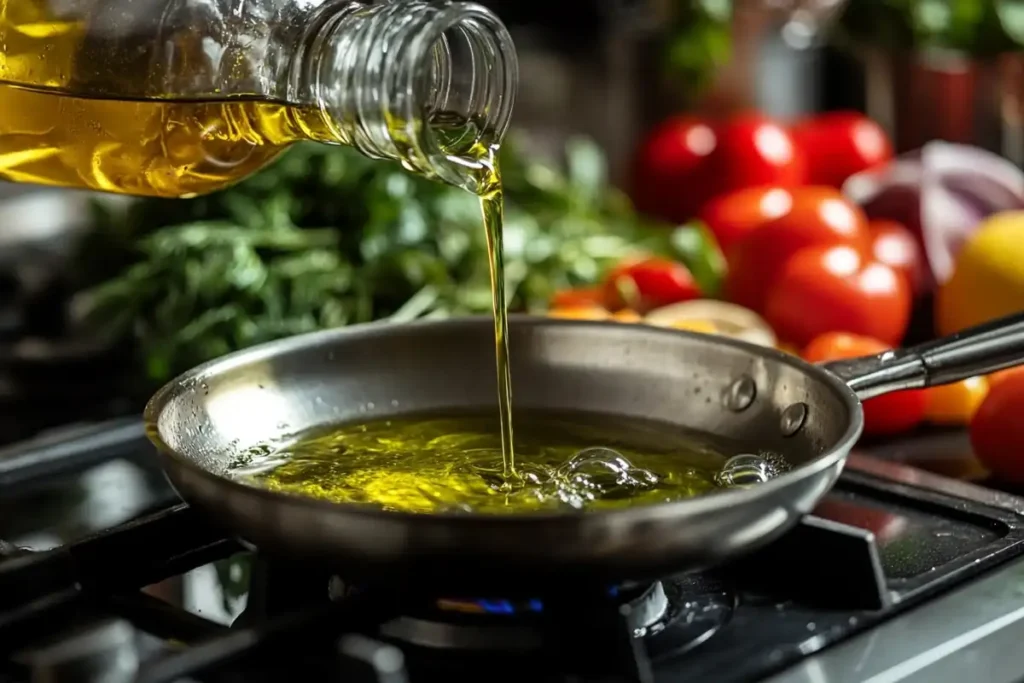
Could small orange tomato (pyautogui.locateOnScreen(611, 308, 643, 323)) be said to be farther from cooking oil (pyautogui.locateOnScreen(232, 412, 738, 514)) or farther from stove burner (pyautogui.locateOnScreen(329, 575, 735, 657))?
stove burner (pyautogui.locateOnScreen(329, 575, 735, 657))

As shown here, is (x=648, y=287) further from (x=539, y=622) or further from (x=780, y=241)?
(x=539, y=622)

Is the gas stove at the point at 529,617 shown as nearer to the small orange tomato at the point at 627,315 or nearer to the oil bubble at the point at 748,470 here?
the oil bubble at the point at 748,470

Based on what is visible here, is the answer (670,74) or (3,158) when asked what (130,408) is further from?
(670,74)

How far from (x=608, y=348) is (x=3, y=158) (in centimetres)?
32

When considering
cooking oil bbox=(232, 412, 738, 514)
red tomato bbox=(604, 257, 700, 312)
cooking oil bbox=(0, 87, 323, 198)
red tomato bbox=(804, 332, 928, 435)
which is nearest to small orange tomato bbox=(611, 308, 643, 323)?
red tomato bbox=(604, 257, 700, 312)

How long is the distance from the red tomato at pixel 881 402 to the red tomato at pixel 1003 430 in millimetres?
55

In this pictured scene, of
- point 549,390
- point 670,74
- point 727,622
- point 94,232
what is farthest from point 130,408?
point 670,74

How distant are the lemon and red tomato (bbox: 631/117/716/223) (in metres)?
0.41

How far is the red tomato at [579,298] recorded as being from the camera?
103 cm

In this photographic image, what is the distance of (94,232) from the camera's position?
1.15 m

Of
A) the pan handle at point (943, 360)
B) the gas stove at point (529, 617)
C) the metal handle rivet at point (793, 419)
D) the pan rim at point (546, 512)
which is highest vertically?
the pan rim at point (546, 512)

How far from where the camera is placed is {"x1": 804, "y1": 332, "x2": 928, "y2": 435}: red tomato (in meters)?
0.86

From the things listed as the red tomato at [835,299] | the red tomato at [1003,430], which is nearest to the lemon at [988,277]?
the red tomato at [835,299]

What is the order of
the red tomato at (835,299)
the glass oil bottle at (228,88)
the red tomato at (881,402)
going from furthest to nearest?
the red tomato at (835,299)
the red tomato at (881,402)
the glass oil bottle at (228,88)
